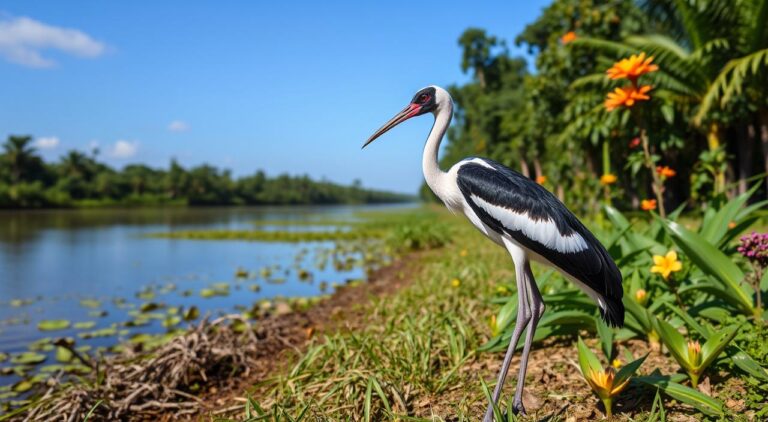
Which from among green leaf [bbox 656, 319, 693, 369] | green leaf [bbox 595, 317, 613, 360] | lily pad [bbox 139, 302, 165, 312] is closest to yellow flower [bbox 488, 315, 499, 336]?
green leaf [bbox 595, 317, 613, 360]

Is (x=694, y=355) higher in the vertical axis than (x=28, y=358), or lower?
higher

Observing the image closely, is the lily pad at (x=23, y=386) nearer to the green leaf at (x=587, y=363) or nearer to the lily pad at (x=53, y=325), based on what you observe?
the lily pad at (x=53, y=325)

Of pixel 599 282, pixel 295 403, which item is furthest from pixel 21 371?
pixel 599 282

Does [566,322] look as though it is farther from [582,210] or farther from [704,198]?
[582,210]

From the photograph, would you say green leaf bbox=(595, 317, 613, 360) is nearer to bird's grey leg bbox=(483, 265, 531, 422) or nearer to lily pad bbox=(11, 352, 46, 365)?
bird's grey leg bbox=(483, 265, 531, 422)

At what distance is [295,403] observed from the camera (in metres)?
2.60

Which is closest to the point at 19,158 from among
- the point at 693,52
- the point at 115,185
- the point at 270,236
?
the point at 115,185

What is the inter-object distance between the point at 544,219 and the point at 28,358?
4885 mm

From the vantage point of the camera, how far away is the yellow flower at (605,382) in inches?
81.9

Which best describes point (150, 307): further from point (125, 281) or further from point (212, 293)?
point (125, 281)

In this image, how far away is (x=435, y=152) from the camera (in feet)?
7.73

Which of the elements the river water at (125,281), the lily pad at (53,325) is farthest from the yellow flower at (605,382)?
the lily pad at (53,325)

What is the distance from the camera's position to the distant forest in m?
49.9

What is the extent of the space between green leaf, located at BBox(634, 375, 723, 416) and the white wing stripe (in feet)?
2.32
